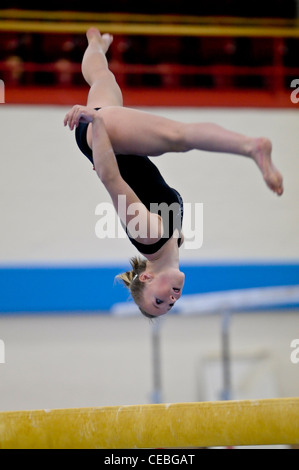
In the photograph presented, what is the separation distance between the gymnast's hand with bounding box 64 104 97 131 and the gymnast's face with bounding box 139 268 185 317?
0.71m

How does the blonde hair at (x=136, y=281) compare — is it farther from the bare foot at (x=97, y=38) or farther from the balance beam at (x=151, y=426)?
the bare foot at (x=97, y=38)

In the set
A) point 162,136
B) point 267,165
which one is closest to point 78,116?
point 162,136

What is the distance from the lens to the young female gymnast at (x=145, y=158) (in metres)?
2.60

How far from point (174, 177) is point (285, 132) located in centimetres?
90

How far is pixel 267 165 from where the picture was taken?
2480 mm

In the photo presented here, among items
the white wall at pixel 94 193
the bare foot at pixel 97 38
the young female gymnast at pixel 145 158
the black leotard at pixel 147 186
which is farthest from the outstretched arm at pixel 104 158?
the white wall at pixel 94 193

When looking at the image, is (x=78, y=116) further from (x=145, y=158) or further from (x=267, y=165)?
(x=267, y=165)

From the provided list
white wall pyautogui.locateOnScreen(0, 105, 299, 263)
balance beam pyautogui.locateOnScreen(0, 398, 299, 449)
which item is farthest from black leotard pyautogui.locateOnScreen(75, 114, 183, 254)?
white wall pyautogui.locateOnScreen(0, 105, 299, 263)

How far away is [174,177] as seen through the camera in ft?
17.6

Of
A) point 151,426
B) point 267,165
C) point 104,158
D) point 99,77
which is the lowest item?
point 151,426

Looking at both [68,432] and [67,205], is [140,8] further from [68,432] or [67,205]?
[68,432]

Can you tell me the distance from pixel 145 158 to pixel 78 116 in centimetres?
47

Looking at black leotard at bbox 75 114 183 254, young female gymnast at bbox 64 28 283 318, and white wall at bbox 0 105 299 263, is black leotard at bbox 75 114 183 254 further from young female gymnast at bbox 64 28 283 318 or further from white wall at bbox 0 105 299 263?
white wall at bbox 0 105 299 263

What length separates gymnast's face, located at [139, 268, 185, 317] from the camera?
9.55ft
